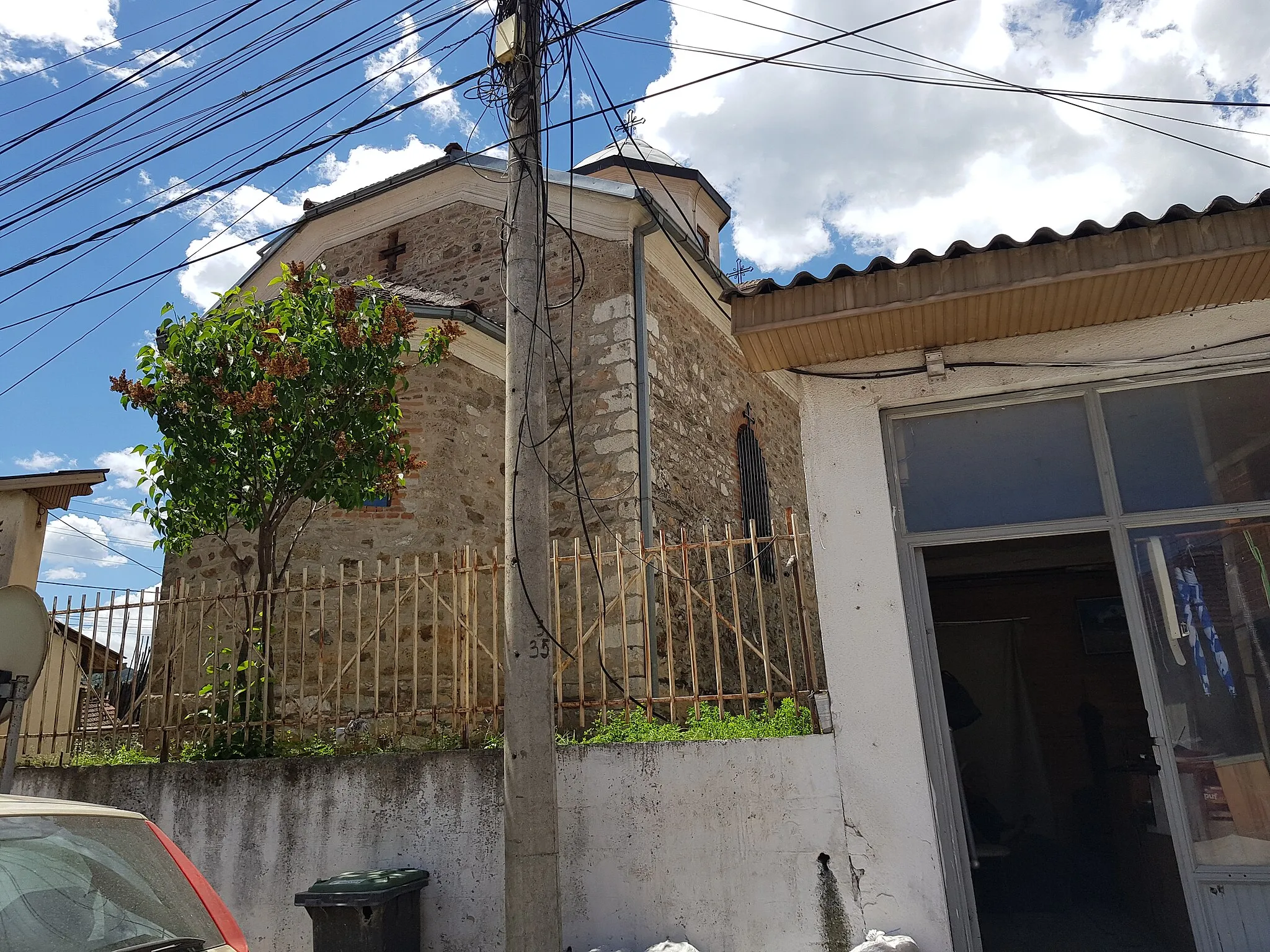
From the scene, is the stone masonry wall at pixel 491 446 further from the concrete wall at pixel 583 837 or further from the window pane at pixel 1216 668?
the window pane at pixel 1216 668

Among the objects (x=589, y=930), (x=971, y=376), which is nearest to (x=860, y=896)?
(x=589, y=930)

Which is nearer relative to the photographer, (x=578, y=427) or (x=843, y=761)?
(x=843, y=761)

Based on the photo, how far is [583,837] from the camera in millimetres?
5031

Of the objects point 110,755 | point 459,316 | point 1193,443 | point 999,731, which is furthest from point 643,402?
point 110,755

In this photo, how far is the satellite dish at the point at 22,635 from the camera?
6.05 metres

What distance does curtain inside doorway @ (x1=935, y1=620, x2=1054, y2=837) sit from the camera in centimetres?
742

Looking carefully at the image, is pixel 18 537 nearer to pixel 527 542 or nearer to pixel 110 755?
pixel 110 755

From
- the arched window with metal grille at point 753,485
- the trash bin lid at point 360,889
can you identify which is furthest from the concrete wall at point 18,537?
the arched window with metal grille at point 753,485

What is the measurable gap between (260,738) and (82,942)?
3988mm

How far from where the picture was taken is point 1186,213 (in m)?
4.21

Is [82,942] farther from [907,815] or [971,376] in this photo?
[971,376]

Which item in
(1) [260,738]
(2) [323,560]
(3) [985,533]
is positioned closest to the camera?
(3) [985,533]

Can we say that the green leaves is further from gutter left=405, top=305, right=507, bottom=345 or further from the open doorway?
the open doorway

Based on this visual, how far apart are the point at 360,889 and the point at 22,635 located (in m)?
3.17
